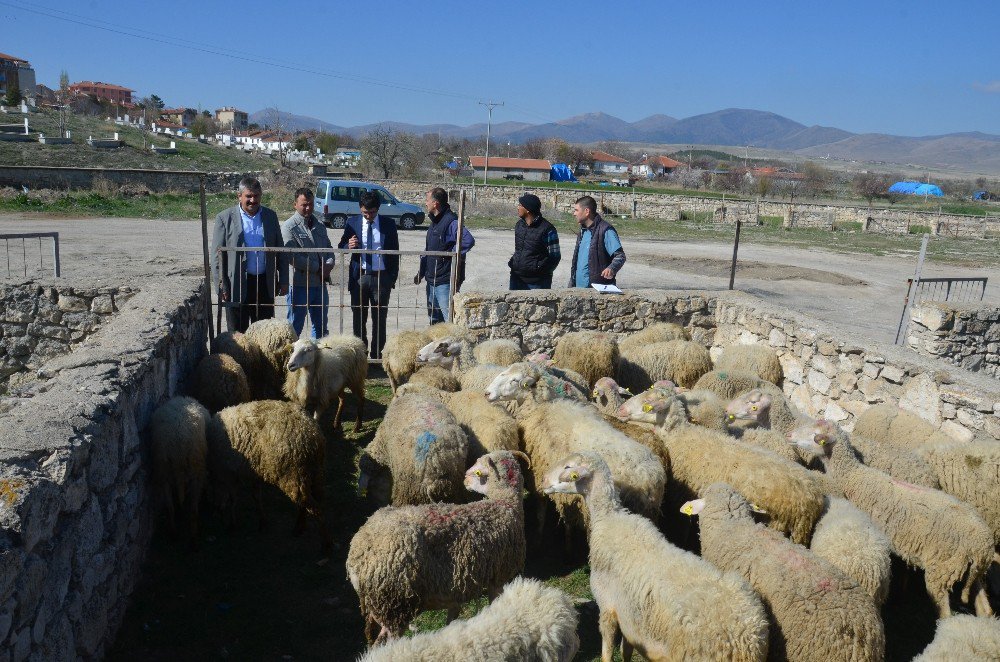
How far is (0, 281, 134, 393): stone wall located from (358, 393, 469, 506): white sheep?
3.73 meters

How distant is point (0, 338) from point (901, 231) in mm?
42544

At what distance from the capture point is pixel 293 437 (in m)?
5.28

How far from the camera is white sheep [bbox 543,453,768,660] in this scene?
3.57 metres

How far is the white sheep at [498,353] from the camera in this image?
766cm

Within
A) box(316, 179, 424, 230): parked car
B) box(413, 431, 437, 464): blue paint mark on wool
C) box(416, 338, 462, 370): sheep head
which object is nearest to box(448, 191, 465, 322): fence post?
box(416, 338, 462, 370): sheep head

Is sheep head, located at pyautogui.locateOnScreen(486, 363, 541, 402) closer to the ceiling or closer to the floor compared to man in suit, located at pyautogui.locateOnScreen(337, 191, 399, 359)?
closer to the floor

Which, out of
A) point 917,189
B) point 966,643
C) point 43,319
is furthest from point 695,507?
point 917,189

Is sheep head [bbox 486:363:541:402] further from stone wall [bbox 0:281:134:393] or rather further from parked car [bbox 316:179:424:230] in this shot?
parked car [bbox 316:179:424:230]

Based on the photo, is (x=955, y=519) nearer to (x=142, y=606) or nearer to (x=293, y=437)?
(x=293, y=437)

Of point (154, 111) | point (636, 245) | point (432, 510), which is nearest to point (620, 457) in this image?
point (432, 510)

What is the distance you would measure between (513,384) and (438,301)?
12.2 feet

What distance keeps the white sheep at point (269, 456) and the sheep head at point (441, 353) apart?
6.86 ft

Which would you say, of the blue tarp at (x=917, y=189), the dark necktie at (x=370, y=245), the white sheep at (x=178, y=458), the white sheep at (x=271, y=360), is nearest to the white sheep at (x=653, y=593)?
the white sheep at (x=178, y=458)

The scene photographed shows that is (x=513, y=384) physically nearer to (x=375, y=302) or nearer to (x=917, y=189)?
(x=375, y=302)
